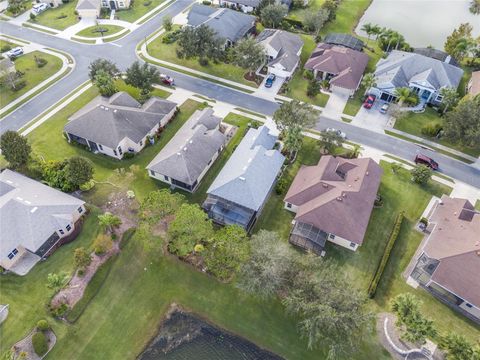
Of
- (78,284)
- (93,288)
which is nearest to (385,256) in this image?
(93,288)

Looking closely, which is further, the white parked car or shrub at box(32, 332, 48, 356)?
the white parked car

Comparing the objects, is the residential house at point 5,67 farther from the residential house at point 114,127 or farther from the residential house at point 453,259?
the residential house at point 453,259

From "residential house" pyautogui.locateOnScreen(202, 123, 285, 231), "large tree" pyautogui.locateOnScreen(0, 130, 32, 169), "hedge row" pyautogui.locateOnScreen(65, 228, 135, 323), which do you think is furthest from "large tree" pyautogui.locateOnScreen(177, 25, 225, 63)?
"hedge row" pyautogui.locateOnScreen(65, 228, 135, 323)

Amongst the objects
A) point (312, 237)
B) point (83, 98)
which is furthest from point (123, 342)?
point (83, 98)

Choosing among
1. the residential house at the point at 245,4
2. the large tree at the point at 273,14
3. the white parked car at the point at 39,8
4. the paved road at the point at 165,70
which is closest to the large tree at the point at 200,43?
the paved road at the point at 165,70

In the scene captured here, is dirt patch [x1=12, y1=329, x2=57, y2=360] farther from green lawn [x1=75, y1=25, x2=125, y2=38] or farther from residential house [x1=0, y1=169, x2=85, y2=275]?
green lawn [x1=75, y1=25, x2=125, y2=38]

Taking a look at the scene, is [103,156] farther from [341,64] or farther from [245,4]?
[245,4]

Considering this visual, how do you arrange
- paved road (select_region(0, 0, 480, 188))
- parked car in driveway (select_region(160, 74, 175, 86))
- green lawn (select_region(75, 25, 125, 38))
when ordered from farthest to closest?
green lawn (select_region(75, 25, 125, 38))
parked car in driveway (select_region(160, 74, 175, 86))
paved road (select_region(0, 0, 480, 188))

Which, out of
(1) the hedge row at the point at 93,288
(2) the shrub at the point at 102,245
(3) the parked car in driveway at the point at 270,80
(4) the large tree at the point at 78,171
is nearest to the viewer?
(1) the hedge row at the point at 93,288
